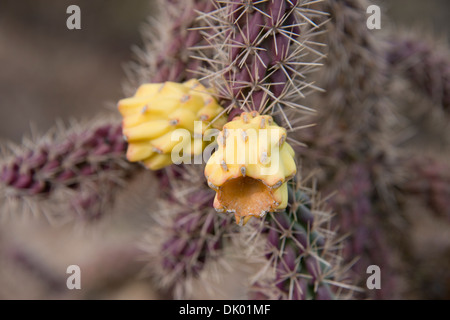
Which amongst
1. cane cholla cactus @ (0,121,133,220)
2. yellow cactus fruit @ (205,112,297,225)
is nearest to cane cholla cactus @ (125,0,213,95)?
cane cholla cactus @ (0,121,133,220)

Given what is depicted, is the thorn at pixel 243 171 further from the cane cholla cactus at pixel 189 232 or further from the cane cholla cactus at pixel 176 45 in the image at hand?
the cane cholla cactus at pixel 176 45

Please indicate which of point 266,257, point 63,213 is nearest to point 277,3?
point 266,257

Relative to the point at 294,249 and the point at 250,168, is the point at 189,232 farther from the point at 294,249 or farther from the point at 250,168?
the point at 250,168

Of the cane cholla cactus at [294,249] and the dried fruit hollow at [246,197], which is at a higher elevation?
the dried fruit hollow at [246,197]

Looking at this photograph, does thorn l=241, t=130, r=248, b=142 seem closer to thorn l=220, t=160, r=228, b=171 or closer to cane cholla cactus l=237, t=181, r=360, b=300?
thorn l=220, t=160, r=228, b=171

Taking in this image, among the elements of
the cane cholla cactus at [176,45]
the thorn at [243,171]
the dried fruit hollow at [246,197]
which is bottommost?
the dried fruit hollow at [246,197]

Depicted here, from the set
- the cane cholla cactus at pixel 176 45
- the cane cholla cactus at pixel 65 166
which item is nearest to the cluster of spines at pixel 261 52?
the cane cholla cactus at pixel 176 45

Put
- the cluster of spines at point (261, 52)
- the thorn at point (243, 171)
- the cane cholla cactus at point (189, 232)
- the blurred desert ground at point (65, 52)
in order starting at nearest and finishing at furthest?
the thorn at point (243, 171), the cluster of spines at point (261, 52), the cane cholla cactus at point (189, 232), the blurred desert ground at point (65, 52)

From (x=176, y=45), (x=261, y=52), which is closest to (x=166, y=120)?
(x=261, y=52)
